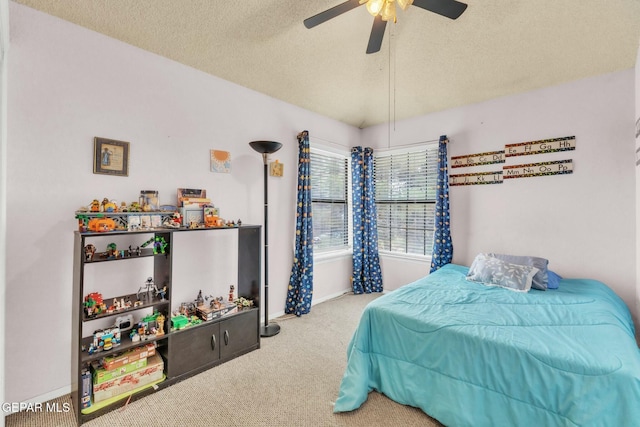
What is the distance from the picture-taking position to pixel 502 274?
8.75 ft

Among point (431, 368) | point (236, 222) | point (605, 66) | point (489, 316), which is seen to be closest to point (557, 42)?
point (605, 66)

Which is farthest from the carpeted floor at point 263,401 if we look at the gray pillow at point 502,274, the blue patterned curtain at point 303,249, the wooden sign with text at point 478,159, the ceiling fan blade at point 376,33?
the wooden sign with text at point 478,159

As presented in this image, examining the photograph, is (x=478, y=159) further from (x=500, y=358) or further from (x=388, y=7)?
(x=500, y=358)

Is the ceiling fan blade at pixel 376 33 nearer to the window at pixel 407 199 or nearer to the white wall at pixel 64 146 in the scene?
the white wall at pixel 64 146

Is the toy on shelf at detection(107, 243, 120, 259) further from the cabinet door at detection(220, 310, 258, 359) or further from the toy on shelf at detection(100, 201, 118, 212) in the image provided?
the cabinet door at detection(220, 310, 258, 359)

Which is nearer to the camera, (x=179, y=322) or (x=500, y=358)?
(x=500, y=358)

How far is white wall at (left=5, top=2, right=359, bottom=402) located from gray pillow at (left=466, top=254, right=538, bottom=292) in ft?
9.05

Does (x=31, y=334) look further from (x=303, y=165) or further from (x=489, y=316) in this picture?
(x=489, y=316)

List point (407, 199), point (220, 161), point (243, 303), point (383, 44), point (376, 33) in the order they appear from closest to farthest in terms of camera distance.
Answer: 1. point (376, 33)
2. point (383, 44)
3. point (243, 303)
4. point (220, 161)
5. point (407, 199)

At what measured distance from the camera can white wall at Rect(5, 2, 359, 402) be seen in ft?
5.99

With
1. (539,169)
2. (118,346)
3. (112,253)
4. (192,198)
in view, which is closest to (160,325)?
(118,346)

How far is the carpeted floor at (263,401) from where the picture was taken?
1.74m

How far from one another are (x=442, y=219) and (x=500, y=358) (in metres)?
2.22

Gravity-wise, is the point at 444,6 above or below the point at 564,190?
above
